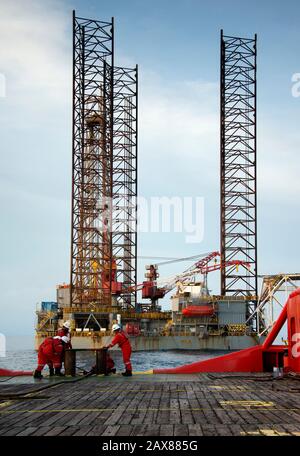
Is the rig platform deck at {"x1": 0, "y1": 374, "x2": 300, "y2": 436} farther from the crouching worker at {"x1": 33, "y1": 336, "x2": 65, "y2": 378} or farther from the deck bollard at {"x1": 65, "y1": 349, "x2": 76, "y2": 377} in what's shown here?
the deck bollard at {"x1": 65, "y1": 349, "x2": 76, "y2": 377}

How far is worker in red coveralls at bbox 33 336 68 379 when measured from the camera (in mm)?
18422

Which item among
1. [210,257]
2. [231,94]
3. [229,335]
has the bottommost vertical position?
[229,335]

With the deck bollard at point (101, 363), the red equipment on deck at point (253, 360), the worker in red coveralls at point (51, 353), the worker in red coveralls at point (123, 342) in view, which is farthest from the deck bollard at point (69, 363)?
the red equipment on deck at point (253, 360)

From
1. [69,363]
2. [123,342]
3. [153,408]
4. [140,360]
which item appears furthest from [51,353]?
[140,360]

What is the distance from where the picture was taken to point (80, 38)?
7231cm

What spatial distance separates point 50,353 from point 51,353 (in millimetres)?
52

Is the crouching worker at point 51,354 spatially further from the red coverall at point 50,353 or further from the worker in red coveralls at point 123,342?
the worker in red coveralls at point 123,342

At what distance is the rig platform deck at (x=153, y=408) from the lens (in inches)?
340

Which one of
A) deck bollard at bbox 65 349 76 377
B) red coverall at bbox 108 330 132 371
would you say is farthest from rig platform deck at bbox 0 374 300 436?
deck bollard at bbox 65 349 76 377

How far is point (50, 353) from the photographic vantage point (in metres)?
18.7

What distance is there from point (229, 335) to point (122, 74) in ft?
118

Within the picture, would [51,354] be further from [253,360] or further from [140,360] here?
[140,360]
